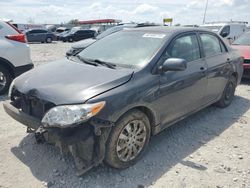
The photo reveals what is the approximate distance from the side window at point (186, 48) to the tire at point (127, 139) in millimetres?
1084

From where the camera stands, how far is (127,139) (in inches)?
124

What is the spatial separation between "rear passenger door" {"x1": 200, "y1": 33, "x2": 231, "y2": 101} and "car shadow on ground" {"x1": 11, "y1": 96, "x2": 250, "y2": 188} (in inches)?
25.2

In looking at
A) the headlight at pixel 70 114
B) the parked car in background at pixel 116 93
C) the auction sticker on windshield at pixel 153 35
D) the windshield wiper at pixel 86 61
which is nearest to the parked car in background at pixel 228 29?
the parked car in background at pixel 116 93

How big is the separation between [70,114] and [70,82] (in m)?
0.55

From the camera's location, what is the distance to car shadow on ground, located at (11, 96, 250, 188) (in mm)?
3021

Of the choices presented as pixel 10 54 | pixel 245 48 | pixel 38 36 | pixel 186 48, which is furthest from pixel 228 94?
pixel 38 36

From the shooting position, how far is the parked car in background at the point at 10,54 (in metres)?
5.95

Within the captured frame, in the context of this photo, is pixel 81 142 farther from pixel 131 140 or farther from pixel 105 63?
pixel 105 63

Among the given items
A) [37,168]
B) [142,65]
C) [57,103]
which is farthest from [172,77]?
[37,168]

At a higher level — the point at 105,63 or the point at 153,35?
the point at 153,35

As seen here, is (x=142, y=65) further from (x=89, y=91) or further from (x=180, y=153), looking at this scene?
(x=180, y=153)

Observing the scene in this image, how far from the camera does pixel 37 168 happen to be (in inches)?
126

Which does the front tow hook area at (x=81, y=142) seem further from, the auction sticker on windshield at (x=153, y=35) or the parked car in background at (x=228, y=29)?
the parked car in background at (x=228, y=29)

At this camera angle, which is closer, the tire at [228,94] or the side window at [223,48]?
the side window at [223,48]
